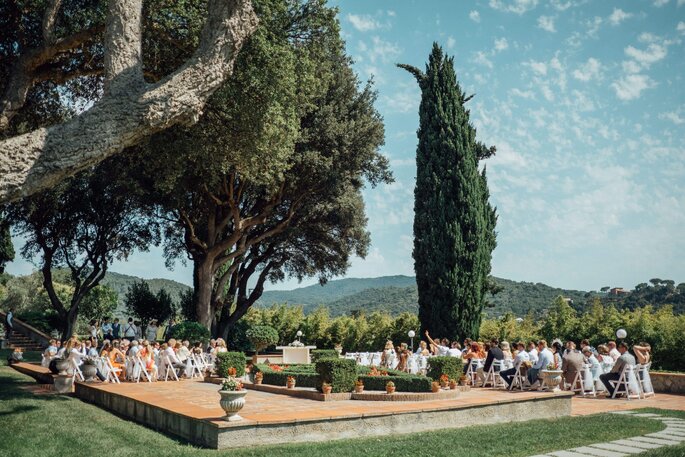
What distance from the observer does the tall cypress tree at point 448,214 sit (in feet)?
81.0

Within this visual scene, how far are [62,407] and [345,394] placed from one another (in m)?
6.12

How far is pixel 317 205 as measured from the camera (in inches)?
1061

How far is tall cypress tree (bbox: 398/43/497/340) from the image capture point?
2469 cm

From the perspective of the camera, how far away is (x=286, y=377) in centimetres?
1521

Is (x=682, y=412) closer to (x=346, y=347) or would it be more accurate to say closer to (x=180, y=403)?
(x=180, y=403)

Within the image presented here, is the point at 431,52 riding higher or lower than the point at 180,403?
higher

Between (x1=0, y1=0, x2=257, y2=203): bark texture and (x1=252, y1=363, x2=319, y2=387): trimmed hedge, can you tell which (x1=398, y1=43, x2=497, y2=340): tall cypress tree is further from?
(x1=0, y1=0, x2=257, y2=203): bark texture

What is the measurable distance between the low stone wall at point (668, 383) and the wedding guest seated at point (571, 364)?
288 centimetres

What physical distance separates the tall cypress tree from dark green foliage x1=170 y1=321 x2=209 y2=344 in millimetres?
9490

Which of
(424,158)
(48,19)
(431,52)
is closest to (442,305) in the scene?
(424,158)

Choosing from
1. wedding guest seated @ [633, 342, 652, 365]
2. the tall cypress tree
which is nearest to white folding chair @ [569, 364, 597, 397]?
wedding guest seated @ [633, 342, 652, 365]

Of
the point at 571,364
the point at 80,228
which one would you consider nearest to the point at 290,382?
the point at 571,364

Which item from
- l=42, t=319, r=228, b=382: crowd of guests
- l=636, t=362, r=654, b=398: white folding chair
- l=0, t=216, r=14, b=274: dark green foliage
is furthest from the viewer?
l=0, t=216, r=14, b=274: dark green foliage

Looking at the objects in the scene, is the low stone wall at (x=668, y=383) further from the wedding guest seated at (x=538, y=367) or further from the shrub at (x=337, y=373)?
the shrub at (x=337, y=373)
